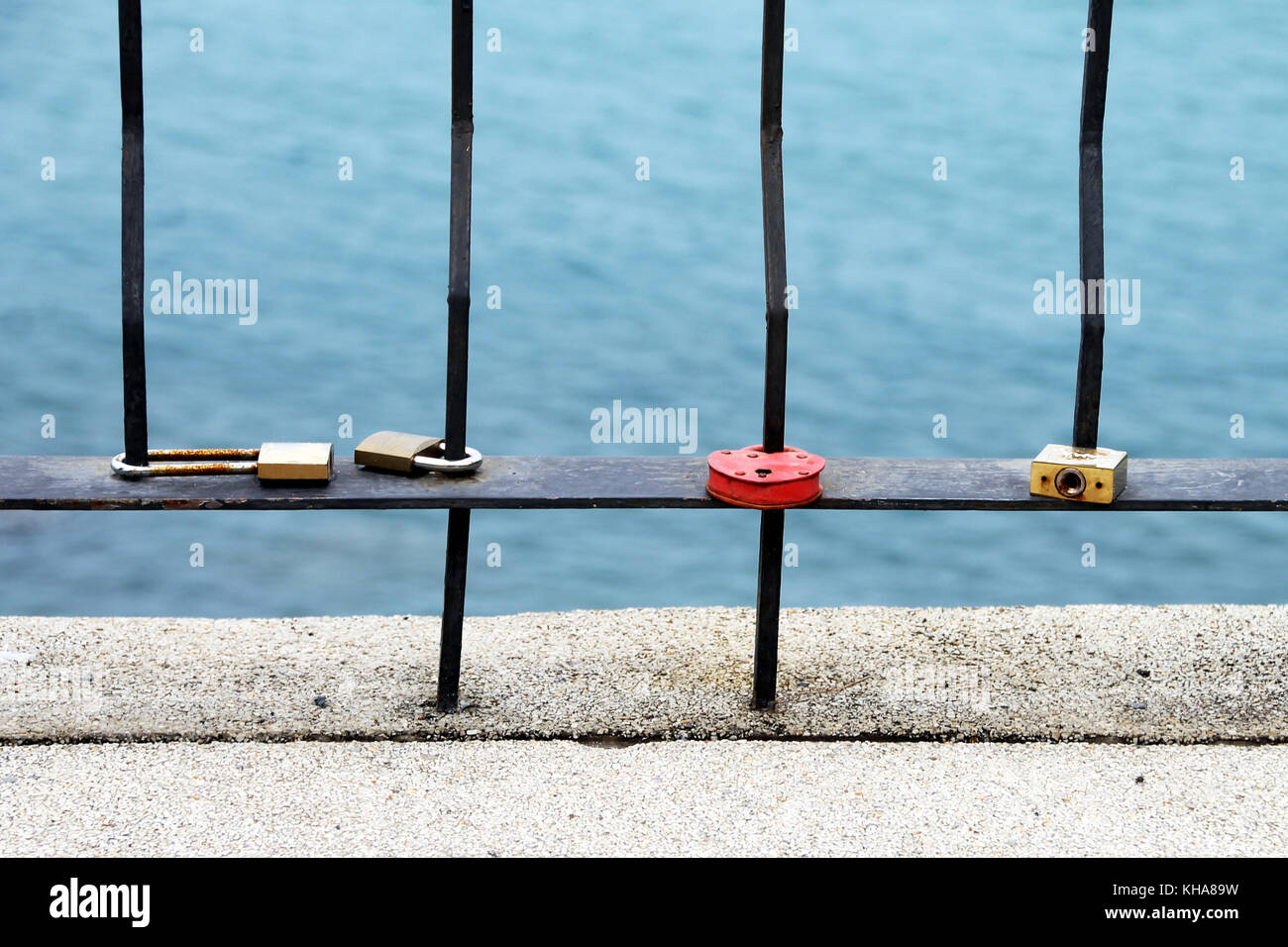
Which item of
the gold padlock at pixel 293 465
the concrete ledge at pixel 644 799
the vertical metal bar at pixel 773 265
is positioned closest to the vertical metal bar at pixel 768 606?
the vertical metal bar at pixel 773 265

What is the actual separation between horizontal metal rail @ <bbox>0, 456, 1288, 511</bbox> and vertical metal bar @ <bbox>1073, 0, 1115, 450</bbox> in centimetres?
16

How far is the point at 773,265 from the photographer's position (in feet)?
8.27

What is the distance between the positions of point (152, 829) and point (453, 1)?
1.45 meters

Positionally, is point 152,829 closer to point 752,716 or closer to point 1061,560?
point 752,716

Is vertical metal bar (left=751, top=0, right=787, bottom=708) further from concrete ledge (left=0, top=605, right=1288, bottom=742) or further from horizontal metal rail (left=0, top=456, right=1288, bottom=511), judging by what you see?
concrete ledge (left=0, top=605, right=1288, bottom=742)

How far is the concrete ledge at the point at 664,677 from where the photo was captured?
8.73 feet

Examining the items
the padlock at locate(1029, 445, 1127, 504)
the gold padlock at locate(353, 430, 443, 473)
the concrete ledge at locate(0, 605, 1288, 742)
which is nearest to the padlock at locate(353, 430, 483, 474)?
the gold padlock at locate(353, 430, 443, 473)

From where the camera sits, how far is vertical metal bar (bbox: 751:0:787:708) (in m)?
2.51

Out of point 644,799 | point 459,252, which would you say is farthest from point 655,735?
point 459,252

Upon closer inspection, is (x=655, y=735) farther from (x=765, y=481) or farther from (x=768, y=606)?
(x=765, y=481)

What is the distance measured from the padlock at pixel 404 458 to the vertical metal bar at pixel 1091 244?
107cm

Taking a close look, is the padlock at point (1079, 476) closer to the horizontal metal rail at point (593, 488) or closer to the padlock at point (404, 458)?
the horizontal metal rail at point (593, 488)

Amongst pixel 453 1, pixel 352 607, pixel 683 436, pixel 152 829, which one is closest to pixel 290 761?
pixel 152 829

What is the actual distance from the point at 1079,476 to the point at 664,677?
0.91m
